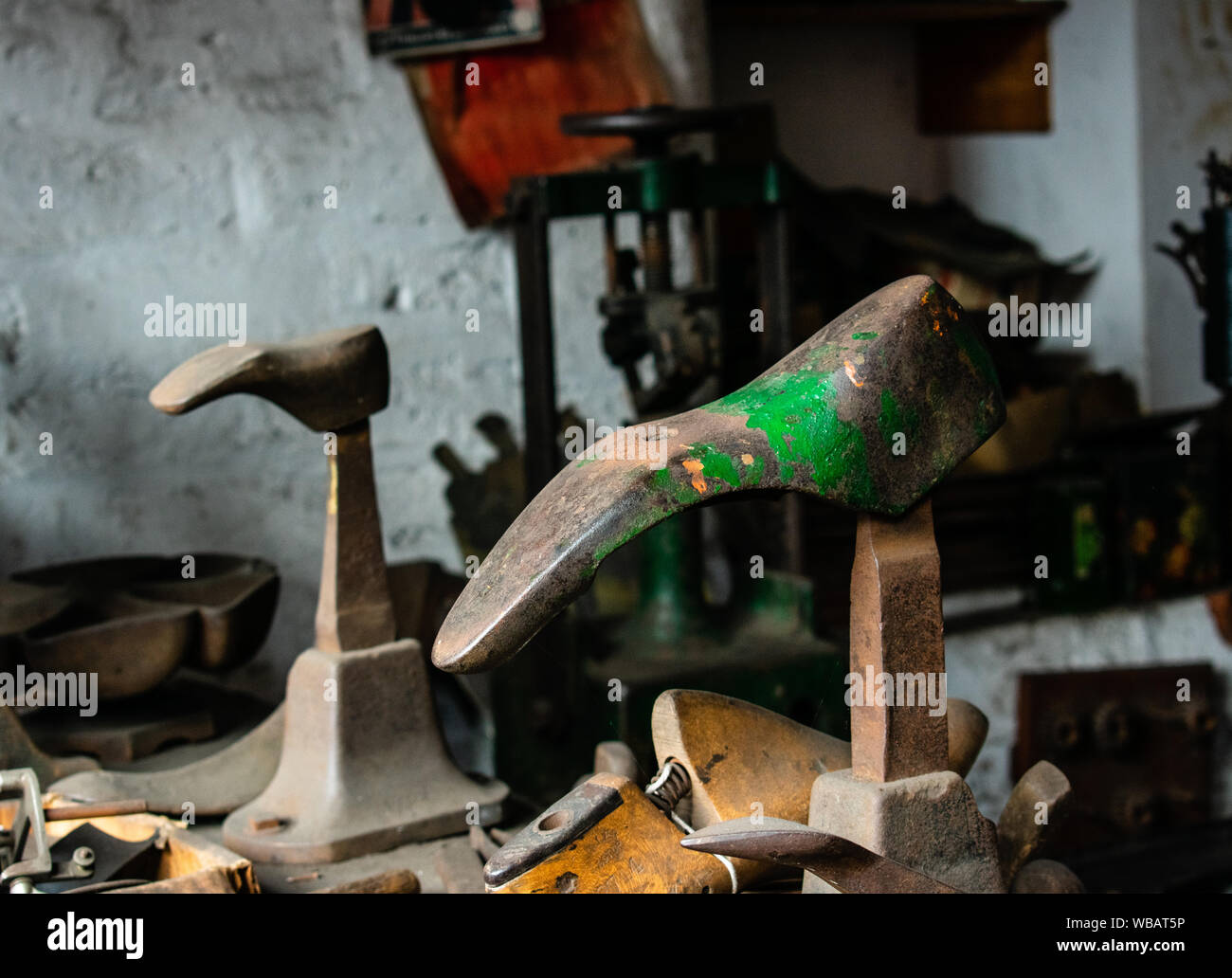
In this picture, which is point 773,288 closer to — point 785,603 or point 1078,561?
point 785,603

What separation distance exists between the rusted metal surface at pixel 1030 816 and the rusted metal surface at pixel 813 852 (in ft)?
0.46

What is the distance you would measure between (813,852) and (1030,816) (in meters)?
0.24

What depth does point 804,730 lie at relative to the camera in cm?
84

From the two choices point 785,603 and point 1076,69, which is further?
point 1076,69

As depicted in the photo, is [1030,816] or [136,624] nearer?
[1030,816]

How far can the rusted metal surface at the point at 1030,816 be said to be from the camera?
2.66 ft

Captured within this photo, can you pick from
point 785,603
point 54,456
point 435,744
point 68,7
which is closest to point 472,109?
point 68,7

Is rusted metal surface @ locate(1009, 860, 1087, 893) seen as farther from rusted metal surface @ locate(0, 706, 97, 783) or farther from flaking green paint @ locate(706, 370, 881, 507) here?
rusted metal surface @ locate(0, 706, 97, 783)

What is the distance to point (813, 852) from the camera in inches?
25.5

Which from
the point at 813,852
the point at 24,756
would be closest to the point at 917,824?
the point at 813,852

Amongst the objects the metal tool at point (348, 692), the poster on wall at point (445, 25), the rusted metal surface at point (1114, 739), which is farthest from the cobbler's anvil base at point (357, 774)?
the rusted metal surface at point (1114, 739)

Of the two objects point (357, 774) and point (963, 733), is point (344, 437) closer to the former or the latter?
point (357, 774)

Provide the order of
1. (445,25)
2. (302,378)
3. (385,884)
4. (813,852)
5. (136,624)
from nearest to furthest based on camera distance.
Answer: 1. (813,852)
2. (385,884)
3. (302,378)
4. (136,624)
5. (445,25)
